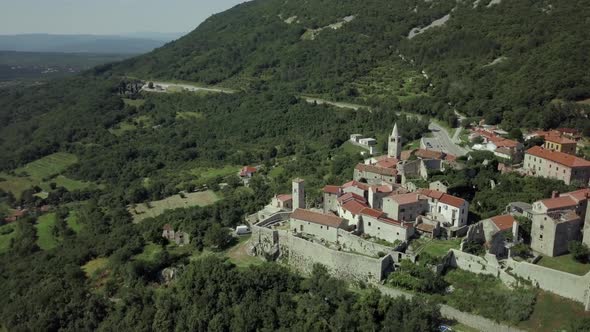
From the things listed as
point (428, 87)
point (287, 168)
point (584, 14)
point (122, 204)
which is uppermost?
point (584, 14)

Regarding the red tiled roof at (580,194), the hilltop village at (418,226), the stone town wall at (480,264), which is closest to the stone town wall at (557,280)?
the hilltop village at (418,226)

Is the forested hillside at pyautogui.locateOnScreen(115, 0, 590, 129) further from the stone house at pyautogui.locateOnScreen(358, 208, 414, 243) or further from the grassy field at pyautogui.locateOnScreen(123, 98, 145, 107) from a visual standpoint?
the stone house at pyautogui.locateOnScreen(358, 208, 414, 243)

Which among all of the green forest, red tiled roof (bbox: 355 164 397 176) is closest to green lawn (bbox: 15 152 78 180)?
the green forest

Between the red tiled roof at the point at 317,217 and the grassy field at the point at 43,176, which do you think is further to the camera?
the grassy field at the point at 43,176

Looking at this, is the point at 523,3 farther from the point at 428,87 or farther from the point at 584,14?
the point at 428,87

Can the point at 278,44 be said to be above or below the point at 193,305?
above

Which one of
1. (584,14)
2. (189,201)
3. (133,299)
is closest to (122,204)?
(189,201)

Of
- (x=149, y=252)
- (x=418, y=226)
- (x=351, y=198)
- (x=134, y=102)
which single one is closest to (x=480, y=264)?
(x=418, y=226)

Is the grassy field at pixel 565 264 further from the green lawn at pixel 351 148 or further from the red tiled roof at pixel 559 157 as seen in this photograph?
the green lawn at pixel 351 148
